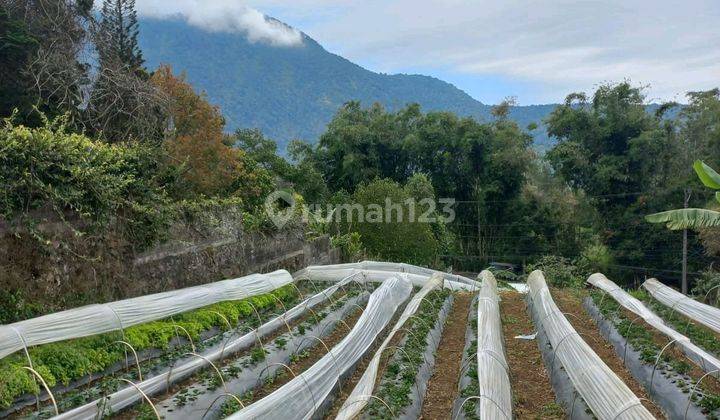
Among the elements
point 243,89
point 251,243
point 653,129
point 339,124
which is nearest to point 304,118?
point 243,89

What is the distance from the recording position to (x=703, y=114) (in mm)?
29016

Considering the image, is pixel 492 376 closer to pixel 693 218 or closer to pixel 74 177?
pixel 74 177

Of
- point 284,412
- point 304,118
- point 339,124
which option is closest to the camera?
point 284,412

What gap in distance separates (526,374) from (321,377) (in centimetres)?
351

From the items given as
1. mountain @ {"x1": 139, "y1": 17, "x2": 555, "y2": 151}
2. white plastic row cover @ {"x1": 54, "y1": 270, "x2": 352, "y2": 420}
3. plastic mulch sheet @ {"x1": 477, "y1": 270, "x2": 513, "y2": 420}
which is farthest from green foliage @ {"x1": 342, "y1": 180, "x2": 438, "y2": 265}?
mountain @ {"x1": 139, "y1": 17, "x2": 555, "y2": 151}

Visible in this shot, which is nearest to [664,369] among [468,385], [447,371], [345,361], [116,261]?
[468,385]

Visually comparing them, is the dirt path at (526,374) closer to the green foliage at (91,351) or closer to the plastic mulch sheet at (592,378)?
the plastic mulch sheet at (592,378)

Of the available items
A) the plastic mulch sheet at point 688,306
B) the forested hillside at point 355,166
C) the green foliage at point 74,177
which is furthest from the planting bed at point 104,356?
the plastic mulch sheet at point 688,306

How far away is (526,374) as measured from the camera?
899 cm

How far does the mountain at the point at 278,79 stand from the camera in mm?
116750

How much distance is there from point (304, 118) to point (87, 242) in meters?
108

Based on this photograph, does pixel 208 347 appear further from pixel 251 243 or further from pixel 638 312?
pixel 638 312

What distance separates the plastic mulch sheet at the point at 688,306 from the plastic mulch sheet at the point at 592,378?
7.70ft

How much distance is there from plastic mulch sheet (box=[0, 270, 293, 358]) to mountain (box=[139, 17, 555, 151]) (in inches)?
3930
